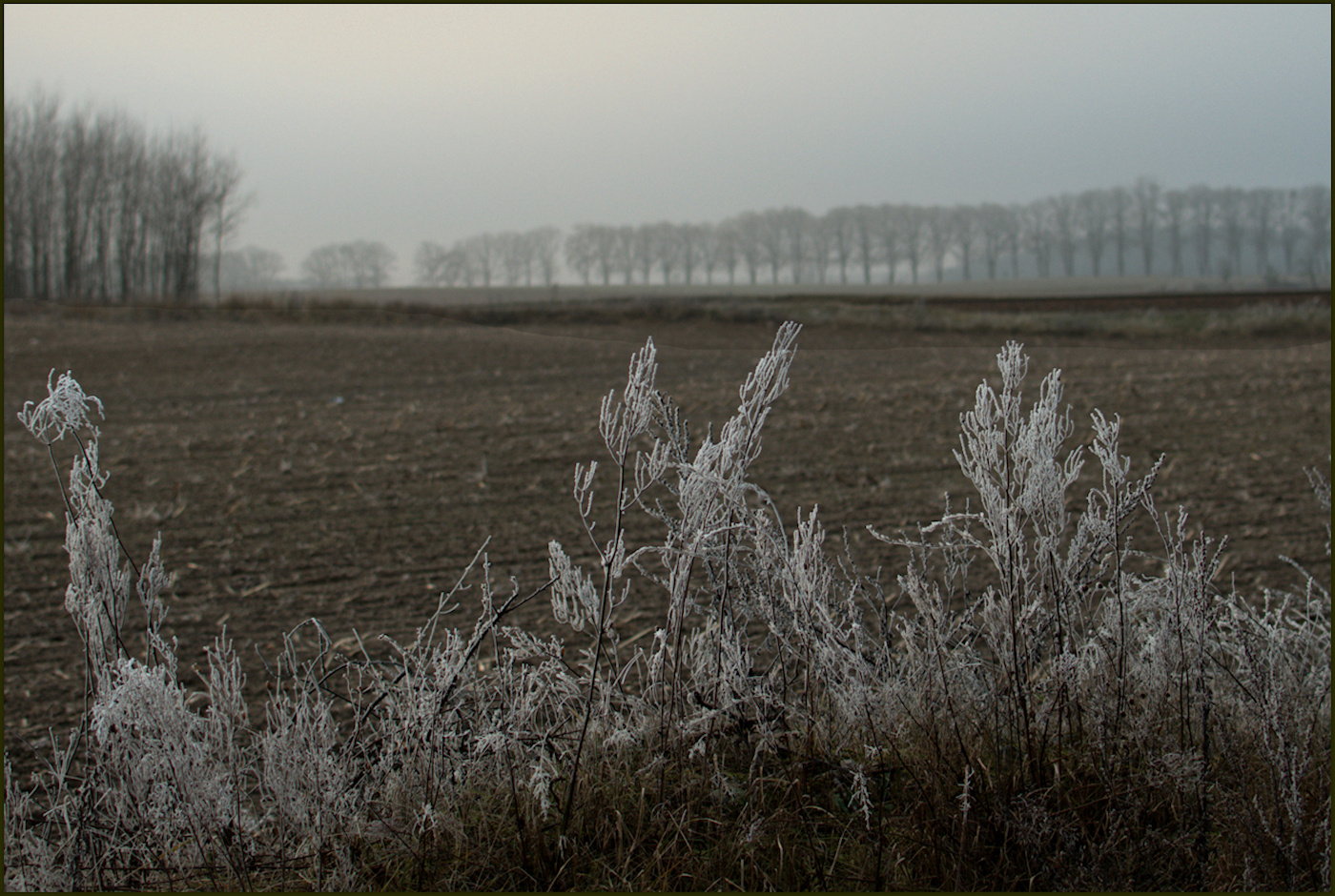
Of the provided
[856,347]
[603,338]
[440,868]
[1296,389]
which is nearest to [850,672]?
[440,868]

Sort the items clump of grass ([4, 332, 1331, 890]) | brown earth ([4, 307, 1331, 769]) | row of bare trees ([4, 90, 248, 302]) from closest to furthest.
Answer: clump of grass ([4, 332, 1331, 890]), brown earth ([4, 307, 1331, 769]), row of bare trees ([4, 90, 248, 302])

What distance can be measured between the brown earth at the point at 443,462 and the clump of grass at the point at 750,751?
1.28 meters

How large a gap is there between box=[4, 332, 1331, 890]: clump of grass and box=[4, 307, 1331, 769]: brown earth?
128 centimetres

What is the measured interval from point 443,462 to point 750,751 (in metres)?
5.61

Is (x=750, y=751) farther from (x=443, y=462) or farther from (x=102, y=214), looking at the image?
(x=102, y=214)

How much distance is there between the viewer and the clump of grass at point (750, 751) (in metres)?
2.24

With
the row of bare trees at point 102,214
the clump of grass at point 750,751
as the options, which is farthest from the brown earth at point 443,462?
the row of bare trees at point 102,214

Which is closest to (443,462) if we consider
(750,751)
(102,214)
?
(750,751)

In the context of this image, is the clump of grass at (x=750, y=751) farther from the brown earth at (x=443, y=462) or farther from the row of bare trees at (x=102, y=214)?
the row of bare trees at (x=102, y=214)

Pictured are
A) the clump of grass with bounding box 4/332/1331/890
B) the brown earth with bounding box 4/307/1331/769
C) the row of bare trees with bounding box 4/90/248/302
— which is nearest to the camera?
the clump of grass with bounding box 4/332/1331/890

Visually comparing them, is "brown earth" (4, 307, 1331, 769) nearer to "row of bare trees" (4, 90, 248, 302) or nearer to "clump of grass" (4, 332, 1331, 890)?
"clump of grass" (4, 332, 1331, 890)

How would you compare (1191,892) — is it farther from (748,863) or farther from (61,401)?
(61,401)

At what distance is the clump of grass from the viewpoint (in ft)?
7.34

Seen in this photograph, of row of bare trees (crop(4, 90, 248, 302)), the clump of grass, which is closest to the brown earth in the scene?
the clump of grass
